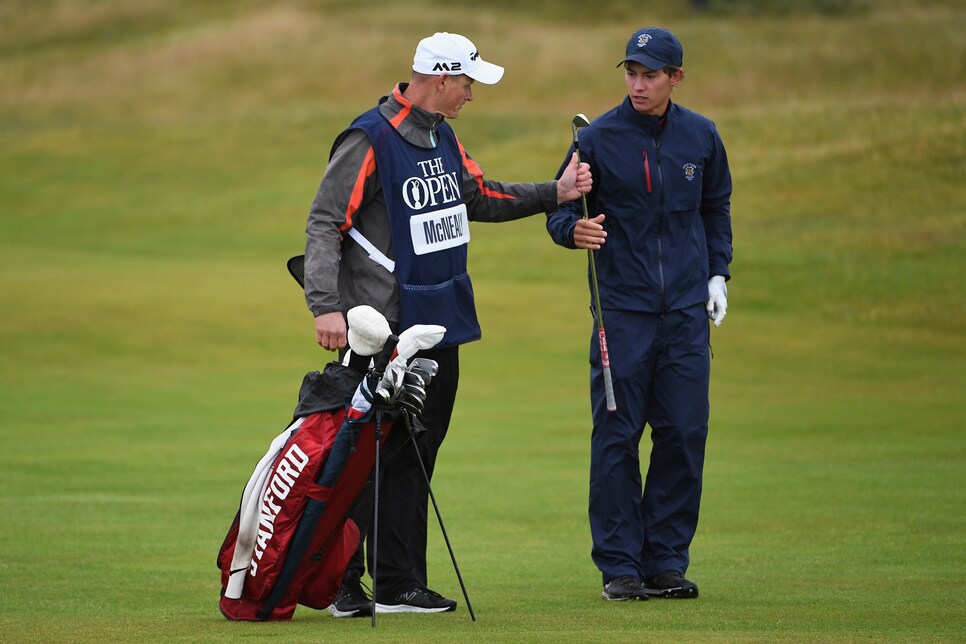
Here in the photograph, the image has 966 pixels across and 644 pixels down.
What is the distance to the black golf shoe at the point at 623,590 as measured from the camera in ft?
20.8

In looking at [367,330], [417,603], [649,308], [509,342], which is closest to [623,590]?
[417,603]

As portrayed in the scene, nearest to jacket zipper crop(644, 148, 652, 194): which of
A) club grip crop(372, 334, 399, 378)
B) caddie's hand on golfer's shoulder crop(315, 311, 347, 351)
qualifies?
club grip crop(372, 334, 399, 378)

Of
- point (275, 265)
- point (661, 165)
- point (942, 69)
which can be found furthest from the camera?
point (942, 69)

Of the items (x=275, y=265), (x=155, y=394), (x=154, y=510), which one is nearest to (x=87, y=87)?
(x=275, y=265)

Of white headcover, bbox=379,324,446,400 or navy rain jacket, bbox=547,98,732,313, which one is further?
navy rain jacket, bbox=547,98,732,313

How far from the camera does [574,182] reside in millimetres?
6492

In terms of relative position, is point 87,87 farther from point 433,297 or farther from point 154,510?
point 433,297

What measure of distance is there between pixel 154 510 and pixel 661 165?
157 inches

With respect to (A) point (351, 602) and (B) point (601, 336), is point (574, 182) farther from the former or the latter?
(A) point (351, 602)

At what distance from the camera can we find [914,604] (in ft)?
19.4

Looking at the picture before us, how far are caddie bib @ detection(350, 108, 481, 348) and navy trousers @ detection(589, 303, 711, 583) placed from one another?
2.38 feet

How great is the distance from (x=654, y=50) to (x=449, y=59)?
0.92 meters

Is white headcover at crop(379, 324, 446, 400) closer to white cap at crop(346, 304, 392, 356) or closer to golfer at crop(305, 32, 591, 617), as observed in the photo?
white cap at crop(346, 304, 392, 356)

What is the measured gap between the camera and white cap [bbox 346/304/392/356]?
225 inches
